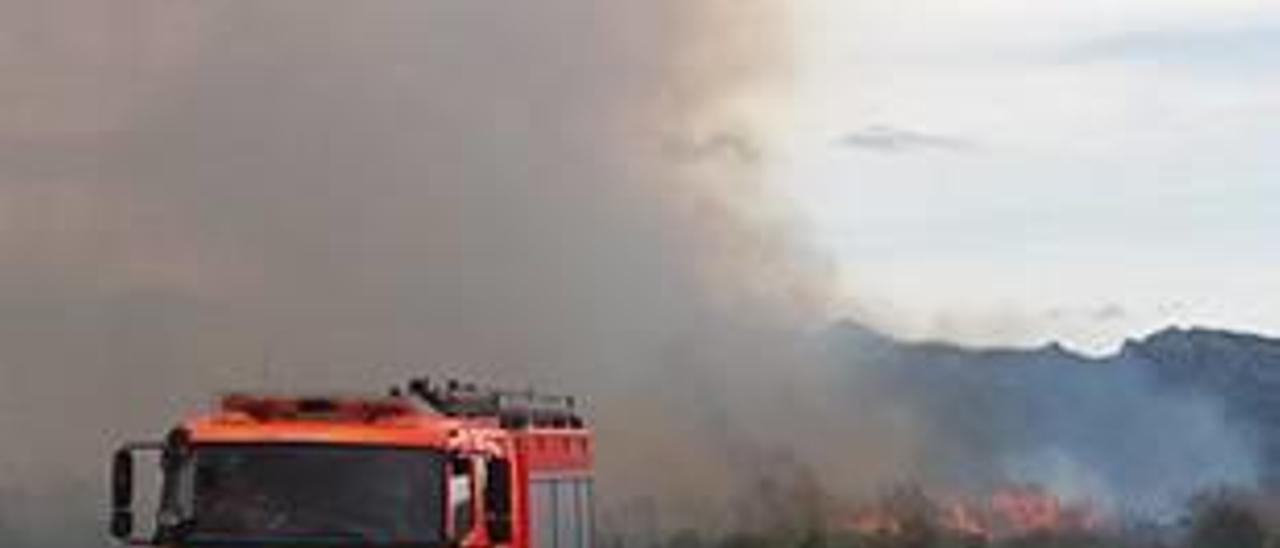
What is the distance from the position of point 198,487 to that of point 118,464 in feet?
2.70

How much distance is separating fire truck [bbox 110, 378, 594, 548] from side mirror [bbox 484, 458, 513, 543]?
0.03 feet

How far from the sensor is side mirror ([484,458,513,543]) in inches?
1292

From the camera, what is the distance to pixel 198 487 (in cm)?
3158

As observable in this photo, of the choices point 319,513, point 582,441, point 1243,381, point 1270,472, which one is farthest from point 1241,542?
point 1243,381

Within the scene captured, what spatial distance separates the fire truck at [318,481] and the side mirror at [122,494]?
14 mm

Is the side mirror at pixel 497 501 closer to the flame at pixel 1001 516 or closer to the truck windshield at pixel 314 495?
the truck windshield at pixel 314 495

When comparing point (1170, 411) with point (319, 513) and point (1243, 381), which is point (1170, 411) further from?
point (319, 513)

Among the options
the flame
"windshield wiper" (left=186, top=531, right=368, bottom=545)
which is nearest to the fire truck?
"windshield wiper" (left=186, top=531, right=368, bottom=545)

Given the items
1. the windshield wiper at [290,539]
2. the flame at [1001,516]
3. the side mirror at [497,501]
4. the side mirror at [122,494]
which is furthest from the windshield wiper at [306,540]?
the flame at [1001,516]

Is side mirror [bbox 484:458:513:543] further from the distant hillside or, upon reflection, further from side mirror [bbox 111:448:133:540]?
the distant hillside

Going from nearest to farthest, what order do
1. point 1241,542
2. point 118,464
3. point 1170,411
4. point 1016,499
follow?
point 118,464, point 1241,542, point 1016,499, point 1170,411

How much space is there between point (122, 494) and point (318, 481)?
1954 mm

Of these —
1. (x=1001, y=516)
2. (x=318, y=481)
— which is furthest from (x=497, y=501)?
(x=1001, y=516)

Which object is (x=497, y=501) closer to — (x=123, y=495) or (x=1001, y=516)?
(x=123, y=495)
